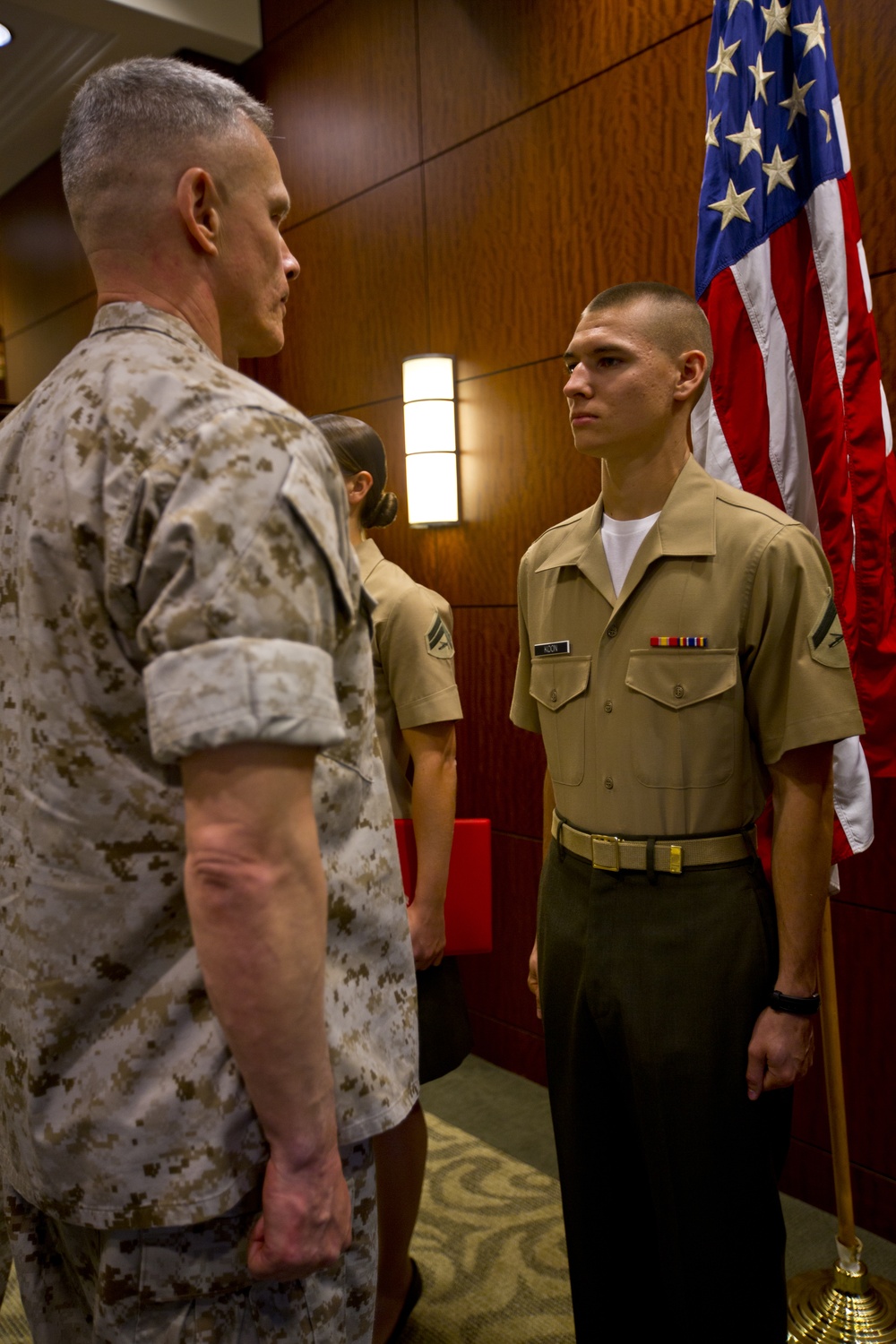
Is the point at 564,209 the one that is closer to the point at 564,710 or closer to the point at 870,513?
the point at 870,513

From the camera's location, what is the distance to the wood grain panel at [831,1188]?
2.14 metres

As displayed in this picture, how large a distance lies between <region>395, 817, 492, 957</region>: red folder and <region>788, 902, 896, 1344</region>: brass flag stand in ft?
2.03

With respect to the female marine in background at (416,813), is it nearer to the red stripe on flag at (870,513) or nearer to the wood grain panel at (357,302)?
the red stripe on flag at (870,513)

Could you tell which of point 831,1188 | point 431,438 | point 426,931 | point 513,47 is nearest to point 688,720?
point 426,931

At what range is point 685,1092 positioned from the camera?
4.87 ft

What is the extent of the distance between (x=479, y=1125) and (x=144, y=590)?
7.73ft

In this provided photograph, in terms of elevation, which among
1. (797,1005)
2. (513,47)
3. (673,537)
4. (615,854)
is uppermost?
(513,47)

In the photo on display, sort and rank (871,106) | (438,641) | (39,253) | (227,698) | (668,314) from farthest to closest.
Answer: (39,253), (871,106), (438,641), (668,314), (227,698)

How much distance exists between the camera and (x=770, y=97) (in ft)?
5.98

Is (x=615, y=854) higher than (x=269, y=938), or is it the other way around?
(x=269, y=938)

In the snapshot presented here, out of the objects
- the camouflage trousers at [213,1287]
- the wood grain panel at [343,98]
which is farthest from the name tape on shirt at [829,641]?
the wood grain panel at [343,98]

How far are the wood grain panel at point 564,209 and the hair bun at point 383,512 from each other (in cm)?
98

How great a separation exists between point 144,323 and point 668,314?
1072mm

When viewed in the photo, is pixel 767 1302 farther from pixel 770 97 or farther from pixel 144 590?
pixel 770 97
